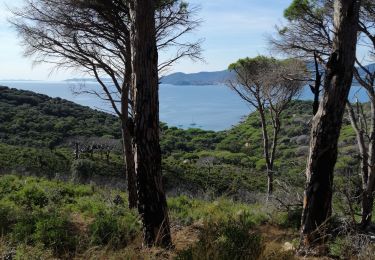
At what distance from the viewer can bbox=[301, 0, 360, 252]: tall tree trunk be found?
5.00 metres

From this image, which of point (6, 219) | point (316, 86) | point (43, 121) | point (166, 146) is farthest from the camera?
point (166, 146)

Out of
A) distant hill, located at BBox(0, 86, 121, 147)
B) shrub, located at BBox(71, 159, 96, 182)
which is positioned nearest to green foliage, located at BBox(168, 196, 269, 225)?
shrub, located at BBox(71, 159, 96, 182)

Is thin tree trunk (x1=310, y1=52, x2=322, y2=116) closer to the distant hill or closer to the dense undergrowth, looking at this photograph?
the dense undergrowth

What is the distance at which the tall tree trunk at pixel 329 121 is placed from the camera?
16.4ft

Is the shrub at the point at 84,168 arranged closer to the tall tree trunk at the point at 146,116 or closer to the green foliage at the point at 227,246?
the tall tree trunk at the point at 146,116

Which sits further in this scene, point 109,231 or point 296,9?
point 296,9

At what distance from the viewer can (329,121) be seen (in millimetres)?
5043

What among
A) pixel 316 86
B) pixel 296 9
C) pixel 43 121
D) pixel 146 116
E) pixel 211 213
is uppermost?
pixel 296 9

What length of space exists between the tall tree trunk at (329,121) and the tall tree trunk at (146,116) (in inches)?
72.8

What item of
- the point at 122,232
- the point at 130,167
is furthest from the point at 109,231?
the point at 130,167

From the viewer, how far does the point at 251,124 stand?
3127 inches

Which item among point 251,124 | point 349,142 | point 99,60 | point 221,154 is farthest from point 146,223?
point 251,124

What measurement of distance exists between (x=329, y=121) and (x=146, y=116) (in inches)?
87.3

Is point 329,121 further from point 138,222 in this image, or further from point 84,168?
point 84,168
